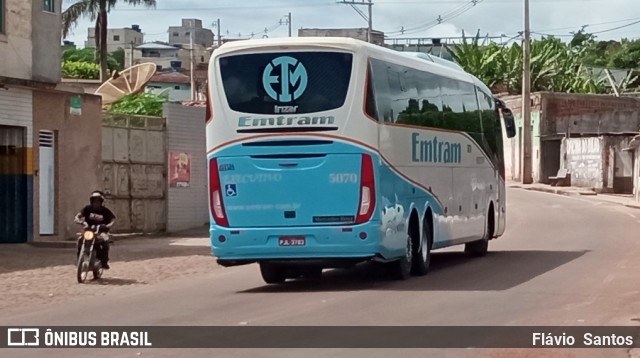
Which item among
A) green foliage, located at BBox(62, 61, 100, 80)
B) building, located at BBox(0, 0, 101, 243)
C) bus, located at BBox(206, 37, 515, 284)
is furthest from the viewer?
green foliage, located at BBox(62, 61, 100, 80)

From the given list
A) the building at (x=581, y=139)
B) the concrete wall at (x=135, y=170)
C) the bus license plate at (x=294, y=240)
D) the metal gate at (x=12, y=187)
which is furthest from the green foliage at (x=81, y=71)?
the bus license plate at (x=294, y=240)

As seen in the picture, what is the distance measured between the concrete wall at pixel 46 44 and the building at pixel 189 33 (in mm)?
104858

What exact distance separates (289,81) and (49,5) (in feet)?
44.5

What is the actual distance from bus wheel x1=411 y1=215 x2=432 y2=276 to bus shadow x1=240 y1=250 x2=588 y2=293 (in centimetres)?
18

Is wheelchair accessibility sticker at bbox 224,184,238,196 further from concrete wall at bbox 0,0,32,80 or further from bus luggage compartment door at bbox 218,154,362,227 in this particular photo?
concrete wall at bbox 0,0,32,80

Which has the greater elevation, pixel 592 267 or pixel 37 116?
pixel 37 116

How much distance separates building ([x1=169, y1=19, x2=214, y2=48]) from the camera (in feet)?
463

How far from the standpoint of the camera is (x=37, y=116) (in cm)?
2722

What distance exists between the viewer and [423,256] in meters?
19.3

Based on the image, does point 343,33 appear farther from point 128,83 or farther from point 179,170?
point 179,170

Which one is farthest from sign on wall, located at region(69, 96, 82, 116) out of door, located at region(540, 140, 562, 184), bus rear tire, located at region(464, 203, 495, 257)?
door, located at region(540, 140, 562, 184)
